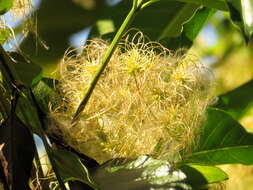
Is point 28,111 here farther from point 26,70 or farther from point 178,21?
point 178,21

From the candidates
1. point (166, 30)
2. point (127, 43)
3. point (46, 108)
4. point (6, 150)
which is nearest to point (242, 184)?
point (166, 30)

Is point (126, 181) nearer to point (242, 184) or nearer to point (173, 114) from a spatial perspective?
point (173, 114)

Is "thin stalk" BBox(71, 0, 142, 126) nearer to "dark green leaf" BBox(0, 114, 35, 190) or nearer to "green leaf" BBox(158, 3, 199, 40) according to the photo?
"dark green leaf" BBox(0, 114, 35, 190)

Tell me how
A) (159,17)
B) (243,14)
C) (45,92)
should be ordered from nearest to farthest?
(243,14) → (45,92) → (159,17)

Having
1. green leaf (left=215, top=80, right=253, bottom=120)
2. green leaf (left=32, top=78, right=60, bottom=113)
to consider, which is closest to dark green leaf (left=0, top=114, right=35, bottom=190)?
green leaf (left=32, top=78, right=60, bottom=113)

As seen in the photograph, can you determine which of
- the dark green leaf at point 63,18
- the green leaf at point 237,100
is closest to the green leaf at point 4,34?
the green leaf at point 237,100

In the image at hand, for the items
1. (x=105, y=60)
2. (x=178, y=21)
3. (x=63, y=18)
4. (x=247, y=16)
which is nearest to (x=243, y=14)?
(x=247, y=16)

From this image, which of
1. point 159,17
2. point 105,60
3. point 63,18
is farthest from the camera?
point 63,18

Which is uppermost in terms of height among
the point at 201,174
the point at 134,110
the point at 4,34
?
the point at 4,34
